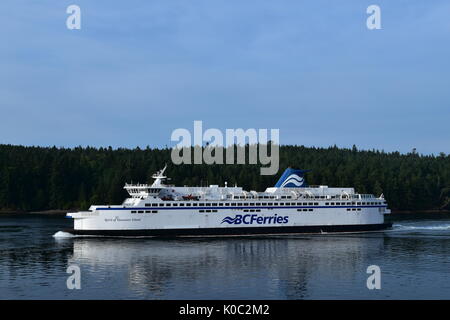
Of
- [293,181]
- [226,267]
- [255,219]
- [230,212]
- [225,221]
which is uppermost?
[293,181]

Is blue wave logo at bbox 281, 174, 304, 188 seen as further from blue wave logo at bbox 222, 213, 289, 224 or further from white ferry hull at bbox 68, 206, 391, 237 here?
blue wave logo at bbox 222, 213, 289, 224

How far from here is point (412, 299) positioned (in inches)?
1378

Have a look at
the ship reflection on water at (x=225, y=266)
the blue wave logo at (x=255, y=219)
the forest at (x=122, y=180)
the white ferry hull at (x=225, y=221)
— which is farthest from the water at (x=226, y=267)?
the forest at (x=122, y=180)

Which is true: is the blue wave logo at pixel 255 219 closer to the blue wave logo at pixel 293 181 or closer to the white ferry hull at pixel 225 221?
the white ferry hull at pixel 225 221

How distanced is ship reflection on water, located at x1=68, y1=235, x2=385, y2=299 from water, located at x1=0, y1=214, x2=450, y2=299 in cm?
7

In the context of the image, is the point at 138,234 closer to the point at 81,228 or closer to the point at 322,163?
the point at 81,228

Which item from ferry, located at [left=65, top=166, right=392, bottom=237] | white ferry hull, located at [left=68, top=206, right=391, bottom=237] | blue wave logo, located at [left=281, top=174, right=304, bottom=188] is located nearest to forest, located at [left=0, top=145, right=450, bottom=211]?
blue wave logo, located at [left=281, top=174, right=304, bottom=188]

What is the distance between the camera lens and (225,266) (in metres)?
46.6

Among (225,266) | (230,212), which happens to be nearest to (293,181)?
(230,212)

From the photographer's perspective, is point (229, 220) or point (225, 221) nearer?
point (225, 221)

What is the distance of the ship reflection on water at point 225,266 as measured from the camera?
37.4 m

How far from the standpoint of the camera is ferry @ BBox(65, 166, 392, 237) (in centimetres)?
6494

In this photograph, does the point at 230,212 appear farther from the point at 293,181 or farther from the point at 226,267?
the point at 226,267

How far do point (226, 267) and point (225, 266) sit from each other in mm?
538
